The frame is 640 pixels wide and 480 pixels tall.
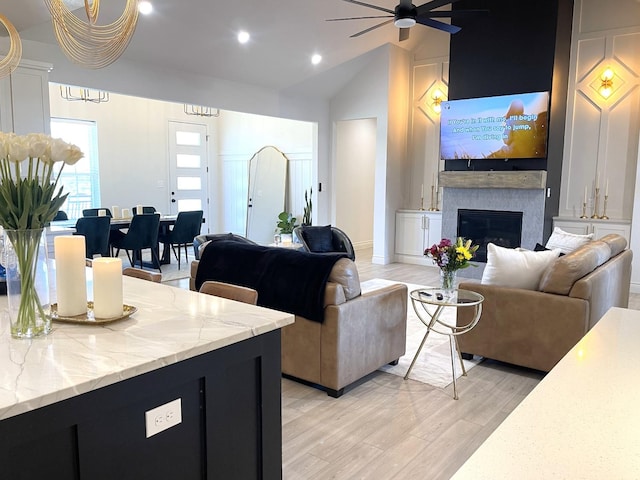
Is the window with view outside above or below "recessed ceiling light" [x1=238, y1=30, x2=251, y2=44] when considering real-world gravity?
below

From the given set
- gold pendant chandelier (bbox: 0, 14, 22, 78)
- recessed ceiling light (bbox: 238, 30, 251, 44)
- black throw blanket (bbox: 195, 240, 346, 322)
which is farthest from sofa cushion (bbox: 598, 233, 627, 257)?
recessed ceiling light (bbox: 238, 30, 251, 44)

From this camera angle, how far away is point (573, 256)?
3.29 meters

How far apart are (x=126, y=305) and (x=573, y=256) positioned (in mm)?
2852

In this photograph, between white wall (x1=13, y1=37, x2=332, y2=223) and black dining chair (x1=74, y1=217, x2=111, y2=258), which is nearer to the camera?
white wall (x1=13, y1=37, x2=332, y2=223)

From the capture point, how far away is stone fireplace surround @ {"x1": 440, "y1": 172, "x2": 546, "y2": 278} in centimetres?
643

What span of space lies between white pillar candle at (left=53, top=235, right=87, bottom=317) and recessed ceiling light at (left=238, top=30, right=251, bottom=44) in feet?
16.8

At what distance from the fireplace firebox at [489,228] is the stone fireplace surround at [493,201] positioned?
69mm

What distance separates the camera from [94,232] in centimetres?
608

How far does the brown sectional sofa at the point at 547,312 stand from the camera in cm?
318

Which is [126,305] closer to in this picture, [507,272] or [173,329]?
[173,329]

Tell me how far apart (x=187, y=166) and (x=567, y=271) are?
26.1ft

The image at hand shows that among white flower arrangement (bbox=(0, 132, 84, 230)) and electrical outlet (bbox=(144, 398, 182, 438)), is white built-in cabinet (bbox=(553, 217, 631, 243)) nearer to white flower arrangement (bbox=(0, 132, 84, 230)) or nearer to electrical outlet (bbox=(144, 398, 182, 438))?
electrical outlet (bbox=(144, 398, 182, 438))

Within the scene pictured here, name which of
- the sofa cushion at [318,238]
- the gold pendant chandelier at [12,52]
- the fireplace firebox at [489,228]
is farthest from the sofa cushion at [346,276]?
the fireplace firebox at [489,228]

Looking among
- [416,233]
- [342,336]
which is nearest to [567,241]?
[342,336]
